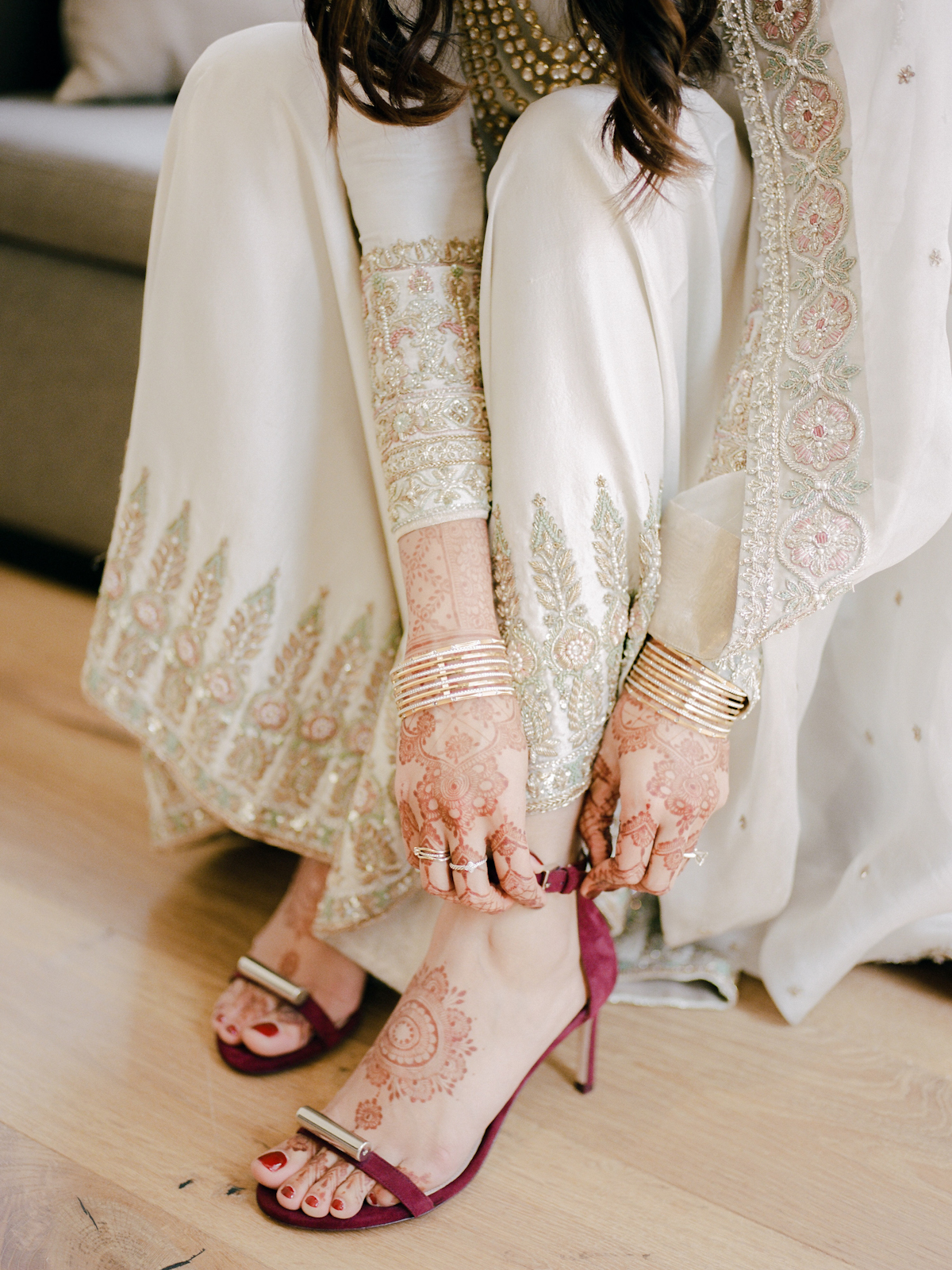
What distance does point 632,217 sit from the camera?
0.64 meters

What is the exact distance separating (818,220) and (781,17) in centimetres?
12

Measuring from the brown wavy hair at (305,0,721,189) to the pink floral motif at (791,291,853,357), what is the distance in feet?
0.37

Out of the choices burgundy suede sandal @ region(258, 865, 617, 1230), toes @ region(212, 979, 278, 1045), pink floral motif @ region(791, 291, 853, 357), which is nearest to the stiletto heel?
burgundy suede sandal @ region(258, 865, 617, 1230)

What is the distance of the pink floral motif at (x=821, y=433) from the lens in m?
0.62

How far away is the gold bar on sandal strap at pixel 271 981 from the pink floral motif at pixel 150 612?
26cm

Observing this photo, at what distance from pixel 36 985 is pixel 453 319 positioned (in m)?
0.56

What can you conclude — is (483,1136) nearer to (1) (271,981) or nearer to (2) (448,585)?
(1) (271,981)

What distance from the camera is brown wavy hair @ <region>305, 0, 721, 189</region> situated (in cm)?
59

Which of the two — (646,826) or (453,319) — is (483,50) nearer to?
(453,319)

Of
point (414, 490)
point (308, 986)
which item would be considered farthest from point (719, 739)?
point (308, 986)

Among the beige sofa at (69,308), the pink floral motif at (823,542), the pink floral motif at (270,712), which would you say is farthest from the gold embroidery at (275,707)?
the beige sofa at (69,308)

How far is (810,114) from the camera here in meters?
0.64

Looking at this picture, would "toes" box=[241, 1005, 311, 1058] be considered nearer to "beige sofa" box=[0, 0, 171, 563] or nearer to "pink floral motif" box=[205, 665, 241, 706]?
"pink floral motif" box=[205, 665, 241, 706]

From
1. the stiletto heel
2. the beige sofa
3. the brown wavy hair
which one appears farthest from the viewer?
the beige sofa
